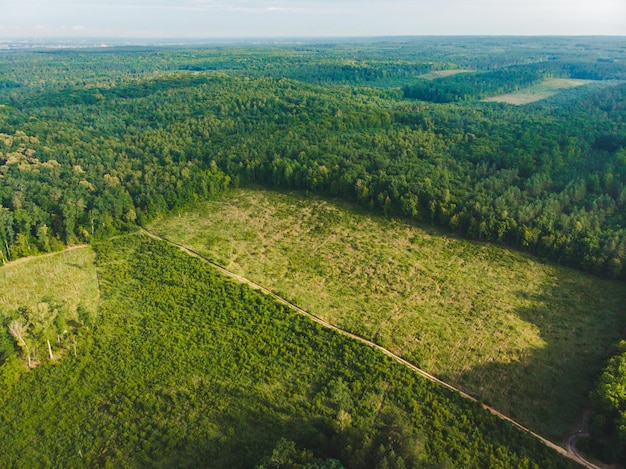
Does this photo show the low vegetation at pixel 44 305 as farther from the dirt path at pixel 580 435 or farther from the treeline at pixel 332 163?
the dirt path at pixel 580 435

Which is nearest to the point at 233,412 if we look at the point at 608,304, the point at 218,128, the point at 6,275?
the point at 6,275

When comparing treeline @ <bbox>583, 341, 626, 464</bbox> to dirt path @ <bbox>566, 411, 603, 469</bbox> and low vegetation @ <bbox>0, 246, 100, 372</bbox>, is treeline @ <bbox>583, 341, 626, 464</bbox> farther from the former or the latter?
low vegetation @ <bbox>0, 246, 100, 372</bbox>

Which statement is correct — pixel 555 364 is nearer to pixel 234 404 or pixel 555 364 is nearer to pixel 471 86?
pixel 234 404

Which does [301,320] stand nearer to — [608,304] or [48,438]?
[48,438]

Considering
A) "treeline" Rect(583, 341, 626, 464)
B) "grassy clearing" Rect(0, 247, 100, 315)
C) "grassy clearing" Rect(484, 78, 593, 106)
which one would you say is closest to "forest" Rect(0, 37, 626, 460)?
"treeline" Rect(583, 341, 626, 464)

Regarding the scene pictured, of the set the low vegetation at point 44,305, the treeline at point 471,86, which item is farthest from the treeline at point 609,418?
the treeline at point 471,86

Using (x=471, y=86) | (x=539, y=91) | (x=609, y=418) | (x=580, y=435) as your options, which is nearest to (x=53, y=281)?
(x=580, y=435)
